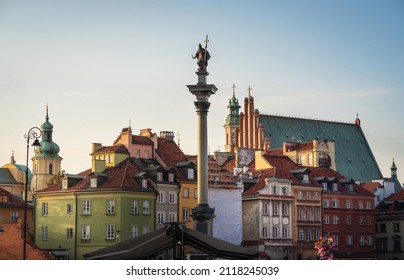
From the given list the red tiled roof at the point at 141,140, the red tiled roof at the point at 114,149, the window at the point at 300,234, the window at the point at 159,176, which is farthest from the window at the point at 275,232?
the red tiled roof at the point at 114,149

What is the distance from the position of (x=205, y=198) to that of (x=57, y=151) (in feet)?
164

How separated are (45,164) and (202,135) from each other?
5031cm

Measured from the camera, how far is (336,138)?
338 ft

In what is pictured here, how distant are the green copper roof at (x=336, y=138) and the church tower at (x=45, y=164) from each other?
20.2 meters

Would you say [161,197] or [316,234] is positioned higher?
[161,197]

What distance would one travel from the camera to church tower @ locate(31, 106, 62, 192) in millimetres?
91812

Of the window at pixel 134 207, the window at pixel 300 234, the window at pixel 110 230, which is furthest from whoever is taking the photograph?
the window at pixel 300 234

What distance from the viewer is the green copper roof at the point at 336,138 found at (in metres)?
100

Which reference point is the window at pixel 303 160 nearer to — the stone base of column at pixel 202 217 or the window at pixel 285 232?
the window at pixel 285 232

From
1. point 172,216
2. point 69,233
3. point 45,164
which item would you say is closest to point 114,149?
point 172,216

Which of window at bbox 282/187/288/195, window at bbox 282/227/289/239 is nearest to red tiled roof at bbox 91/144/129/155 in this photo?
window at bbox 282/187/288/195

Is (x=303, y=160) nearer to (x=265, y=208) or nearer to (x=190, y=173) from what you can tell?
(x=265, y=208)

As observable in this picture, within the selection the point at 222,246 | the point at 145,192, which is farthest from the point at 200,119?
the point at 145,192

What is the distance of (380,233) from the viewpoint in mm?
84000
